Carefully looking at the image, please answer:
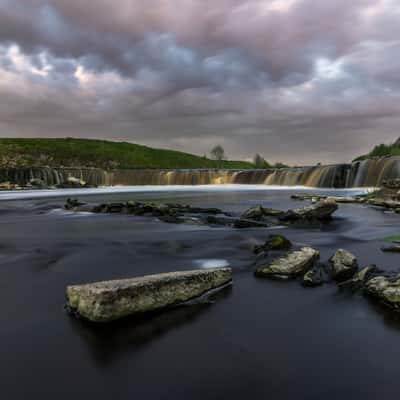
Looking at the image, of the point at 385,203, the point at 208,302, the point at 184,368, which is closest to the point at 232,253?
the point at 208,302

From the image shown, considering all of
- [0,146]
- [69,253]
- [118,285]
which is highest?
[0,146]

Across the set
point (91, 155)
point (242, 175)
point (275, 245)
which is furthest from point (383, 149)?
point (91, 155)

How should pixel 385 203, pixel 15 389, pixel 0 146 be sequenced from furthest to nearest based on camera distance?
pixel 0 146 < pixel 385 203 < pixel 15 389

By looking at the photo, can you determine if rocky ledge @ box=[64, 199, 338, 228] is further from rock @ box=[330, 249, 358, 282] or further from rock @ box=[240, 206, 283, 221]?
rock @ box=[330, 249, 358, 282]

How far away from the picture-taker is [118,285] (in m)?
3.77

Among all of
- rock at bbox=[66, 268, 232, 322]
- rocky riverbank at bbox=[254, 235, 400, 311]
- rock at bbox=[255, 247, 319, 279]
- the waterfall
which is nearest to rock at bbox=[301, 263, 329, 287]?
rocky riverbank at bbox=[254, 235, 400, 311]

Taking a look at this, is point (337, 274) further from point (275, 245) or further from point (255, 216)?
point (255, 216)

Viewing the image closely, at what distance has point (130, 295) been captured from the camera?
3762 millimetres

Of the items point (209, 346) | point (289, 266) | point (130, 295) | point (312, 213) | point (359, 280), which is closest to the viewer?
point (209, 346)

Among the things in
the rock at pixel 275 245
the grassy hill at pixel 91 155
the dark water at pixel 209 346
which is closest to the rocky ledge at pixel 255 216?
the rock at pixel 275 245

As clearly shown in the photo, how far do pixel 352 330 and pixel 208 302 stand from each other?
6.16ft

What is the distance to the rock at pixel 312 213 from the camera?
1191cm

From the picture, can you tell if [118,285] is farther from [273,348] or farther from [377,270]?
[377,270]

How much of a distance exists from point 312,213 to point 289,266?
738 cm
